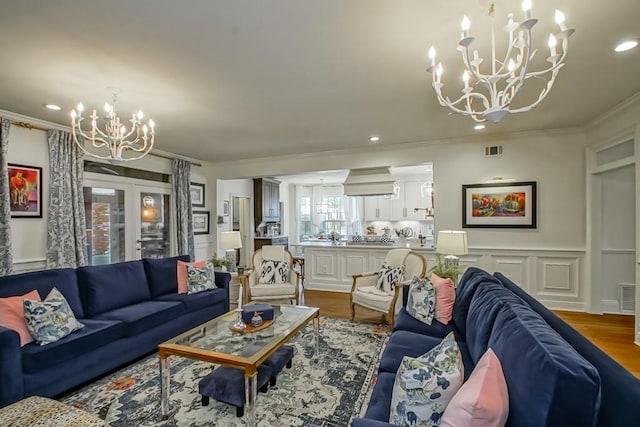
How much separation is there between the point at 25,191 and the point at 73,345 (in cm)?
252

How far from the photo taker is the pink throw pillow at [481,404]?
105cm

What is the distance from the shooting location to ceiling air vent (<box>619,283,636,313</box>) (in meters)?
4.32

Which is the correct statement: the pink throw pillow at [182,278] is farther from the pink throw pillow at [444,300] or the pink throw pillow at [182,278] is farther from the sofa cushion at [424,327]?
the pink throw pillow at [444,300]

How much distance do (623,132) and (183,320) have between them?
5592mm

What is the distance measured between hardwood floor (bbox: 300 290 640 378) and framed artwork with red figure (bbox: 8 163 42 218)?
390 centimetres

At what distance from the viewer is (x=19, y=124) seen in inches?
147

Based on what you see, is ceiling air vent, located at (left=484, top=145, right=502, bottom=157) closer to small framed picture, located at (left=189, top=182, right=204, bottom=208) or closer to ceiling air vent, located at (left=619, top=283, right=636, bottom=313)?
ceiling air vent, located at (left=619, top=283, right=636, bottom=313)

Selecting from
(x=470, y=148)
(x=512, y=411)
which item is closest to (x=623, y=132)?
(x=470, y=148)

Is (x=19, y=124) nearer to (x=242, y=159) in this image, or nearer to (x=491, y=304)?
(x=242, y=159)

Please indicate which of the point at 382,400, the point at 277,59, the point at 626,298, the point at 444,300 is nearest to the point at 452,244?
the point at 444,300

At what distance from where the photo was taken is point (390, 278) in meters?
4.14

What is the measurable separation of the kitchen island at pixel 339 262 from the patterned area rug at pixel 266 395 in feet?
8.34

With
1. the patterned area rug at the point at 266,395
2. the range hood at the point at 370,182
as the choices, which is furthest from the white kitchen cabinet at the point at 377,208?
the patterned area rug at the point at 266,395

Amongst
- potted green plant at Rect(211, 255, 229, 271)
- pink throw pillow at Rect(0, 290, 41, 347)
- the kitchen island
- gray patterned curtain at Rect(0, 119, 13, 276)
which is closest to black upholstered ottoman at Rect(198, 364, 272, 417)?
pink throw pillow at Rect(0, 290, 41, 347)
